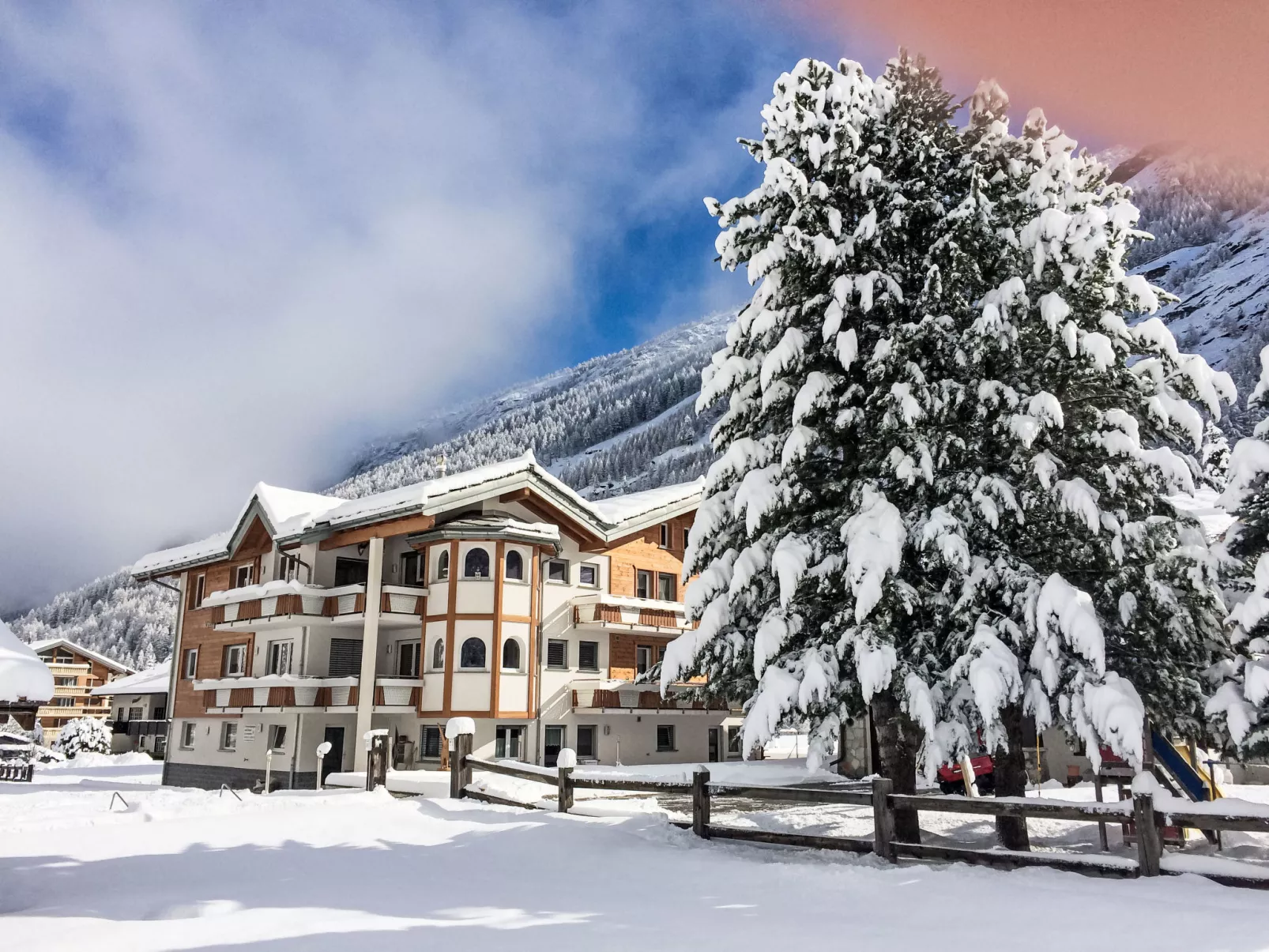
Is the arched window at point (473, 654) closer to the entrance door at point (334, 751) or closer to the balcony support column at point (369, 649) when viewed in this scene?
the balcony support column at point (369, 649)

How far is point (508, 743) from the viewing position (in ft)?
111

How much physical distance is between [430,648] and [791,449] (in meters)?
22.2

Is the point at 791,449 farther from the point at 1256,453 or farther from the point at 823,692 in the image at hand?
the point at 1256,453

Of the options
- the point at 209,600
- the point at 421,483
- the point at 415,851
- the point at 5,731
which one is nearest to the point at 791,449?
Result: the point at 415,851

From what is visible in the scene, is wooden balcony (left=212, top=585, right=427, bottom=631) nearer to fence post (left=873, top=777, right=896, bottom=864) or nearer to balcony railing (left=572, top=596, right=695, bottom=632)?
balcony railing (left=572, top=596, right=695, bottom=632)

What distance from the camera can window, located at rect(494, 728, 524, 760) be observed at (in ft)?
110

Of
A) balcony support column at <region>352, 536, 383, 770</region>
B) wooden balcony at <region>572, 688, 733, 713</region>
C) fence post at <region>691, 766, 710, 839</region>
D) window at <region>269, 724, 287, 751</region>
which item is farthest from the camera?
wooden balcony at <region>572, 688, 733, 713</region>

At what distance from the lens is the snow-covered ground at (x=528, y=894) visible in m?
8.39

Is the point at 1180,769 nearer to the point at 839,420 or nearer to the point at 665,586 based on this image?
the point at 839,420

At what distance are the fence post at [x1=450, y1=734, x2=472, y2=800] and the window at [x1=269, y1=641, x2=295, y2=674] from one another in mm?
17429

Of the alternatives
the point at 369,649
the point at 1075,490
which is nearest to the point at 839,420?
the point at 1075,490

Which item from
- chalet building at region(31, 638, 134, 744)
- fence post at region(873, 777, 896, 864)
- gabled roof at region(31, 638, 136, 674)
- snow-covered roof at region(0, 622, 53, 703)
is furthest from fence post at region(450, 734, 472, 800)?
chalet building at region(31, 638, 134, 744)

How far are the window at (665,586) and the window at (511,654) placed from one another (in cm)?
863

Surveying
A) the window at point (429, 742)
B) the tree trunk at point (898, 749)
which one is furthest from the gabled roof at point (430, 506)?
the tree trunk at point (898, 749)
